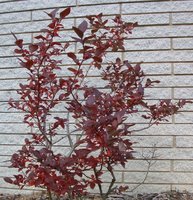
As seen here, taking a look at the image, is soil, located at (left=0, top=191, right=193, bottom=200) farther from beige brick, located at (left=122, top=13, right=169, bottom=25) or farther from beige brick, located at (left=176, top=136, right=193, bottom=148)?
beige brick, located at (left=122, top=13, right=169, bottom=25)

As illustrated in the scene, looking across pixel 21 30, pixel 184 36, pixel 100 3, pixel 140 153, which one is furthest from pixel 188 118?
pixel 21 30

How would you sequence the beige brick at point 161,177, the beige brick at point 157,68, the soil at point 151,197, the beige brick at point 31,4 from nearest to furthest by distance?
the soil at point 151,197 → the beige brick at point 161,177 → the beige brick at point 157,68 → the beige brick at point 31,4

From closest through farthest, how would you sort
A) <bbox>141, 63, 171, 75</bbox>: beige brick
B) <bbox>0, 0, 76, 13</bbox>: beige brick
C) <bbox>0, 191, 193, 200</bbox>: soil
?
1. <bbox>0, 191, 193, 200</bbox>: soil
2. <bbox>141, 63, 171, 75</bbox>: beige brick
3. <bbox>0, 0, 76, 13</bbox>: beige brick

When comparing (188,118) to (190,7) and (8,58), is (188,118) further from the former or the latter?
(8,58)

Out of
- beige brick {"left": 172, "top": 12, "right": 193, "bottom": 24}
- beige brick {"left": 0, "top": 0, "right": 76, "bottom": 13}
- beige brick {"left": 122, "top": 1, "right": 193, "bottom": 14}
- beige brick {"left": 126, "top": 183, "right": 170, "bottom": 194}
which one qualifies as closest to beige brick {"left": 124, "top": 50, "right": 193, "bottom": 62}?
beige brick {"left": 172, "top": 12, "right": 193, "bottom": 24}

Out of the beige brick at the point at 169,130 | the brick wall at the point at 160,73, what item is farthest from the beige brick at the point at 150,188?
the beige brick at the point at 169,130

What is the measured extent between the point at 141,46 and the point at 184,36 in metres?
0.44

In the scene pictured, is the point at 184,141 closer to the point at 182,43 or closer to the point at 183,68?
the point at 183,68

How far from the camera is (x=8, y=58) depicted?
409 cm

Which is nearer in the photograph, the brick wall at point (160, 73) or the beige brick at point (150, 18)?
the brick wall at point (160, 73)

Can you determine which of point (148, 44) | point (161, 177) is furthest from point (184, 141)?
point (148, 44)

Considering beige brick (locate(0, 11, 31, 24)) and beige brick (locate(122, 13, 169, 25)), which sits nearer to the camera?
beige brick (locate(122, 13, 169, 25))

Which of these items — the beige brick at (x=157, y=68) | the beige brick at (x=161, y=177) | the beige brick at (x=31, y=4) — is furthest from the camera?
the beige brick at (x=31, y=4)

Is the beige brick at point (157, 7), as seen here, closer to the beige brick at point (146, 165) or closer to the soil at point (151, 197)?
the beige brick at point (146, 165)
